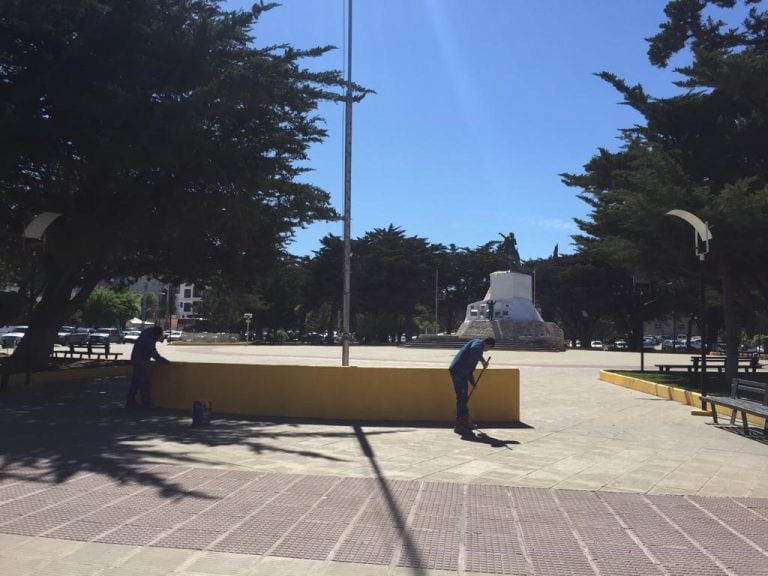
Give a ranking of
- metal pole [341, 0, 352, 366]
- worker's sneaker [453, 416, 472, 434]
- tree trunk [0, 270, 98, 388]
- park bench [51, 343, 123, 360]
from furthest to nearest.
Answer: park bench [51, 343, 123, 360], tree trunk [0, 270, 98, 388], metal pole [341, 0, 352, 366], worker's sneaker [453, 416, 472, 434]

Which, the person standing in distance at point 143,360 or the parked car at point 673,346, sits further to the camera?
the parked car at point 673,346

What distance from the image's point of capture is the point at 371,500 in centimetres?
582

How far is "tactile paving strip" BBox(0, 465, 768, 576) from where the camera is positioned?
450 centimetres

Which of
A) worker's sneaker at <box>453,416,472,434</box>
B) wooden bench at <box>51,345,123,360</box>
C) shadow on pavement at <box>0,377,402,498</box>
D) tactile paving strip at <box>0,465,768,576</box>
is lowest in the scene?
tactile paving strip at <box>0,465,768,576</box>

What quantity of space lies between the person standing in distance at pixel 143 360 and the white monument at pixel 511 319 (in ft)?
125

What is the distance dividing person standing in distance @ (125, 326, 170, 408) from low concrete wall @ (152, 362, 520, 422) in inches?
57.3

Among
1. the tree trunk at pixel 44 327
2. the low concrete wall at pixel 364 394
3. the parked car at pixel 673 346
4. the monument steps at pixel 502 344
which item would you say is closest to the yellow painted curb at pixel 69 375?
the tree trunk at pixel 44 327

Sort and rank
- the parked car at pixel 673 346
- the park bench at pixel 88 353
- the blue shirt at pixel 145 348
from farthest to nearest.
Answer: the parked car at pixel 673 346 < the park bench at pixel 88 353 < the blue shirt at pixel 145 348

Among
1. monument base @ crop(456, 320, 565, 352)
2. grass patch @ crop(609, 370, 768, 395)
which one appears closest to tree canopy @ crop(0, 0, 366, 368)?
grass patch @ crop(609, 370, 768, 395)

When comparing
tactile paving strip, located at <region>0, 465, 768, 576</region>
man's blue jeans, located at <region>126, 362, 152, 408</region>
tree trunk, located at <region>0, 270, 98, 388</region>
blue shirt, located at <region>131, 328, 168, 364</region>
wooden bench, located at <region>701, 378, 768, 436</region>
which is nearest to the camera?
tactile paving strip, located at <region>0, 465, 768, 576</region>

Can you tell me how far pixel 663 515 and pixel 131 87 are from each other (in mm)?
12524

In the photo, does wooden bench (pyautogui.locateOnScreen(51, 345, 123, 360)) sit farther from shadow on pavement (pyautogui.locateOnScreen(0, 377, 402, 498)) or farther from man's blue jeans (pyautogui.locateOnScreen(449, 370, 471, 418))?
man's blue jeans (pyautogui.locateOnScreen(449, 370, 471, 418))

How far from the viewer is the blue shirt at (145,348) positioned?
11.4m

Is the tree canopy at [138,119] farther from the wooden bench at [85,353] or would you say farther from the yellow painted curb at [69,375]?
the wooden bench at [85,353]
